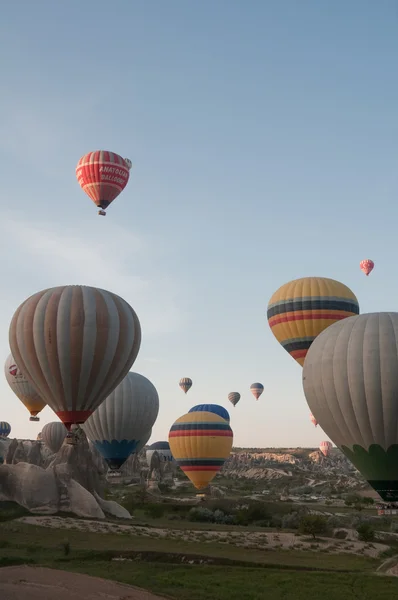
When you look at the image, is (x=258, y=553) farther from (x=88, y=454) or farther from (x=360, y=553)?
(x=88, y=454)

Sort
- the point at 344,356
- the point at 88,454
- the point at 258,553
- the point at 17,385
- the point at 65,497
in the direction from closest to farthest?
1. the point at 258,553
2. the point at 344,356
3. the point at 65,497
4. the point at 88,454
5. the point at 17,385

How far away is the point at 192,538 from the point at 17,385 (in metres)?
56.3

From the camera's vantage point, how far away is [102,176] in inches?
2566

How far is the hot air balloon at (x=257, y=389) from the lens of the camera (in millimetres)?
151500

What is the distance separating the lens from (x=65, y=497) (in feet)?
161

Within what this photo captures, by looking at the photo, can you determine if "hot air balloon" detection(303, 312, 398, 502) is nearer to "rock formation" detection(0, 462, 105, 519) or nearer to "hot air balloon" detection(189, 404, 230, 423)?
"rock formation" detection(0, 462, 105, 519)

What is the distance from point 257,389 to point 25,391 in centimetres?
7216

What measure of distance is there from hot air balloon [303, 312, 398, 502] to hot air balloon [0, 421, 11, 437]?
14375 centimetres

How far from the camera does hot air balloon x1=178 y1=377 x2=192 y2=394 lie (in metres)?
160

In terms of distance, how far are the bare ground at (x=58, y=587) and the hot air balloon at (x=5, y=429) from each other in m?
153

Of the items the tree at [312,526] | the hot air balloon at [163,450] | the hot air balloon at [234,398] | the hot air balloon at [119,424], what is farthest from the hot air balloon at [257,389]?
the tree at [312,526]

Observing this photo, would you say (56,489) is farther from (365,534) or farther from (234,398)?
(234,398)

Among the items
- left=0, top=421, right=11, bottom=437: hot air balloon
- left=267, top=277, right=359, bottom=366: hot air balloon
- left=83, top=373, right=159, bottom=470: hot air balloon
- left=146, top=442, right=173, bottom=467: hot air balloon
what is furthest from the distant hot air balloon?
left=0, top=421, right=11, bottom=437: hot air balloon

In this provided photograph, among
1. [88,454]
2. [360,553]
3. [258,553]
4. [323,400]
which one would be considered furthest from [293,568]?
[88,454]
